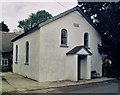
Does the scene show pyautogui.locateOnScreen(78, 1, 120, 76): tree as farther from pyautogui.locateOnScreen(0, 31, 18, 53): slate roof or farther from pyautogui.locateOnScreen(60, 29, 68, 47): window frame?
pyautogui.locateOnScreen(0, 31, 18, 53): slate roof

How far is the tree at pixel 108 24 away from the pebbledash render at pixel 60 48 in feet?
3.68

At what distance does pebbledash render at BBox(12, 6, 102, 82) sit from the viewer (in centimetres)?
1792

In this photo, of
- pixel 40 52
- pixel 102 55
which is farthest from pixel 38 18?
pixel 40 52

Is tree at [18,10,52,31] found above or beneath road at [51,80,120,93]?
above

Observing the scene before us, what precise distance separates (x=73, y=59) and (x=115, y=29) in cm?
577

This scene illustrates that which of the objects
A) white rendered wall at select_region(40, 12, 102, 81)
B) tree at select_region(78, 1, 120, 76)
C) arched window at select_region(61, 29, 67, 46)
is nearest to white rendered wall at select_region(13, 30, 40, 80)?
white rendered wall at select_region(40, 12, 102, 81)

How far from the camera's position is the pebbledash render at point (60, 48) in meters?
17.9

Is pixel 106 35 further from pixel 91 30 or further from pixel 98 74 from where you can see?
pixel 98 74

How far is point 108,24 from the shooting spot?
21578 millimetres

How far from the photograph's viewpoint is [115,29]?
2130 cm

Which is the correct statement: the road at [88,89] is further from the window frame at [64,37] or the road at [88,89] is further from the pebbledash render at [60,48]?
the window frame at [64,37]

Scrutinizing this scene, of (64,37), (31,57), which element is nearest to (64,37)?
(64,37)

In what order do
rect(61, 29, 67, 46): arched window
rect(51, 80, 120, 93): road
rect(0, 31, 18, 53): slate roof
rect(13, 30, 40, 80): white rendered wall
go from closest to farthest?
rect(51, 80, 120, 93): road → rect(13, 30, 40, 80): white rendered wall → rect(61, 29, 67, 46): arched window → rect(0, 31, 18, 53): slate roof

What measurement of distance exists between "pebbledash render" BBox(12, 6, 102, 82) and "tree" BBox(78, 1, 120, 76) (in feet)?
3.68
